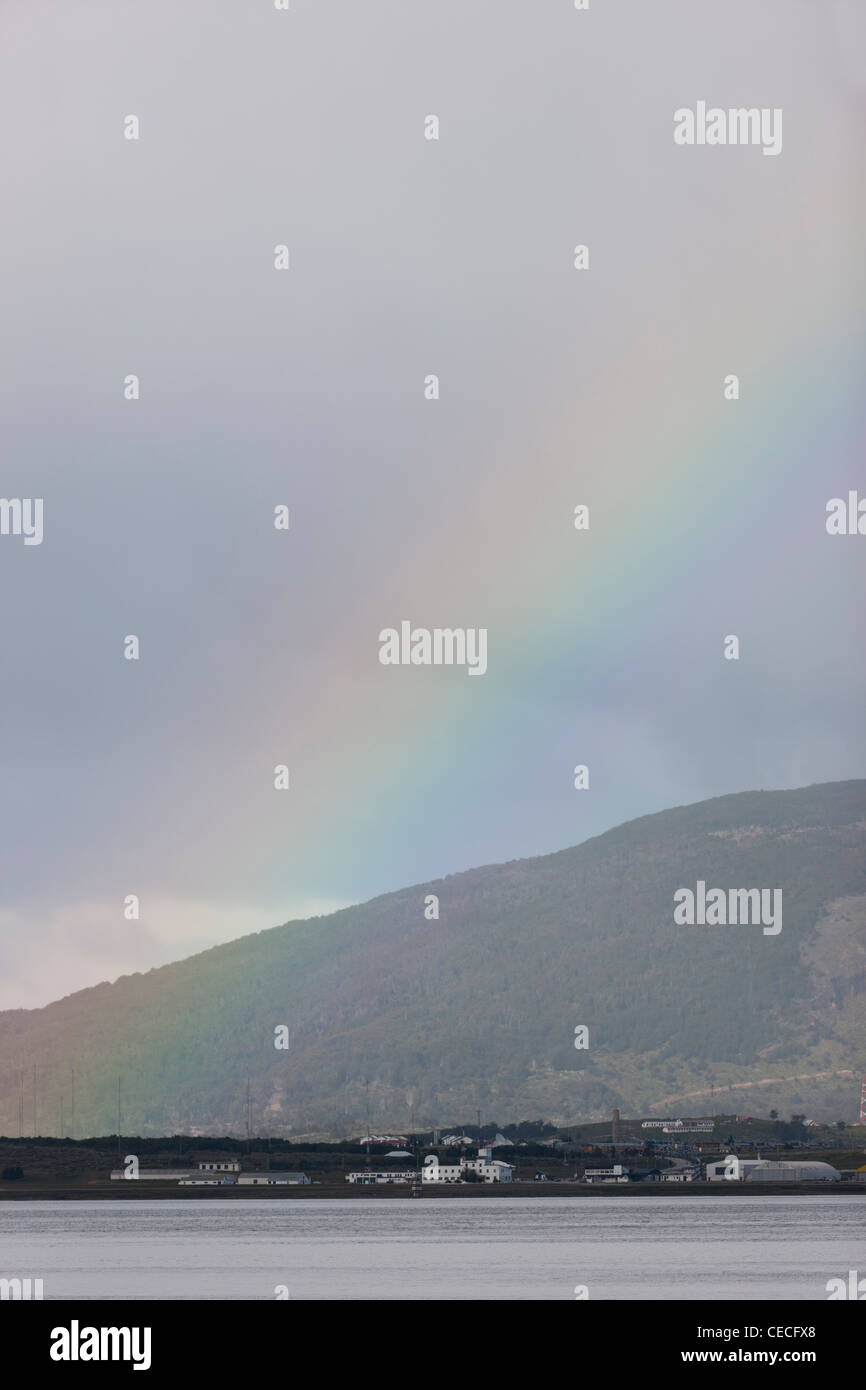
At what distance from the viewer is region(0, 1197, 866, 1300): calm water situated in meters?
75.1

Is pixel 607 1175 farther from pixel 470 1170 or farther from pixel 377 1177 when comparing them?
pixel 377 1177

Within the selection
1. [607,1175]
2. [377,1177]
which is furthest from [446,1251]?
[377,1177]

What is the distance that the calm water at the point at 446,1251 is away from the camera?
7506cm

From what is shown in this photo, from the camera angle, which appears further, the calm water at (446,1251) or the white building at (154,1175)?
the white building at (154,1175)

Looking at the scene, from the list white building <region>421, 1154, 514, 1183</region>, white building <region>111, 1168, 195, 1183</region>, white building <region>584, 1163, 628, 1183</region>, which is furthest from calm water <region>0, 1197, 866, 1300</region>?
white building <region>111, 1168, 195, 1183</region>

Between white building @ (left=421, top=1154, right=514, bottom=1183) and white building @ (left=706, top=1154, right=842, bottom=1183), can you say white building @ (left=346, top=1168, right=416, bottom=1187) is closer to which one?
white building @ (left=421, top=1154, right=514, bottom=1183)

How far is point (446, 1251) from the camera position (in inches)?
3652

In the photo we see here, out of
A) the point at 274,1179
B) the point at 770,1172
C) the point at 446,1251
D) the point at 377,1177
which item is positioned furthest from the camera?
the point at 274,1179

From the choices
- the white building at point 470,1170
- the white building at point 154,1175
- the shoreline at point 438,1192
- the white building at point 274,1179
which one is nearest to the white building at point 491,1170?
the white building at point 470,1170

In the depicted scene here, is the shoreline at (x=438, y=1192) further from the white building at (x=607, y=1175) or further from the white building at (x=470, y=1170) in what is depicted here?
the white building at (x=470, y=1170)

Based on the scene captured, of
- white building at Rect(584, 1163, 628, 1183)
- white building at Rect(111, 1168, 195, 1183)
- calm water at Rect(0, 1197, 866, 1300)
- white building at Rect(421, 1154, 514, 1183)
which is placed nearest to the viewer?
calm water at Rect(0, 1197, 866, 1300)
